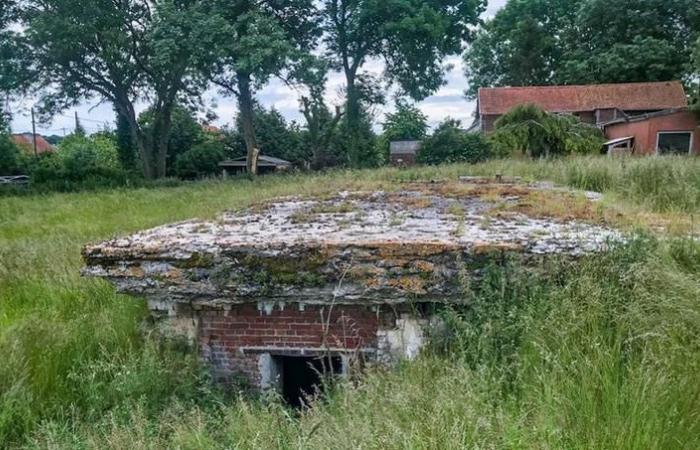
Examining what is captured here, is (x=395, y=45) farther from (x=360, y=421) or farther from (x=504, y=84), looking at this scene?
(x=360, y=421)

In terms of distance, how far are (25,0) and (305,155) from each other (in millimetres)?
18356

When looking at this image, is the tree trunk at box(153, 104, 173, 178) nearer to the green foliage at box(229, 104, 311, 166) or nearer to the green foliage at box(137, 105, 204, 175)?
the green foliage at box(137, 105, 204, 175)

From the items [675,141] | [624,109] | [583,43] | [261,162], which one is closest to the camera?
[675,141]

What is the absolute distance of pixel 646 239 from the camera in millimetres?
3432

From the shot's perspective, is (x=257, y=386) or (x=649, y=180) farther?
(x=649, y=180)

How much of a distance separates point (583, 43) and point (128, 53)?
103 ft

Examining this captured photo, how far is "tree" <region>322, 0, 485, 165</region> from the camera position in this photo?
26.2 metres

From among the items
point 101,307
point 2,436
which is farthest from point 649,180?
point 2,436

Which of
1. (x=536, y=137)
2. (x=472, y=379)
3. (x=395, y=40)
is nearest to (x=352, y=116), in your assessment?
(x=395, y=40)

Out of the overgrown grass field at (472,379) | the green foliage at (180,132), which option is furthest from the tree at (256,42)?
the overgrown grass field at (472,379)

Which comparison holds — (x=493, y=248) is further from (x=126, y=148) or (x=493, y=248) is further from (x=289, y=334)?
(x=126, y=148)

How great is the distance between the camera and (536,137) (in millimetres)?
19047

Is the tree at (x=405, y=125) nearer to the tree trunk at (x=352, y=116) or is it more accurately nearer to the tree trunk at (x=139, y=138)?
the tree trunk at (x=352, y=116)

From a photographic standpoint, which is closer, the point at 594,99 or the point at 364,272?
the point at 364,272
